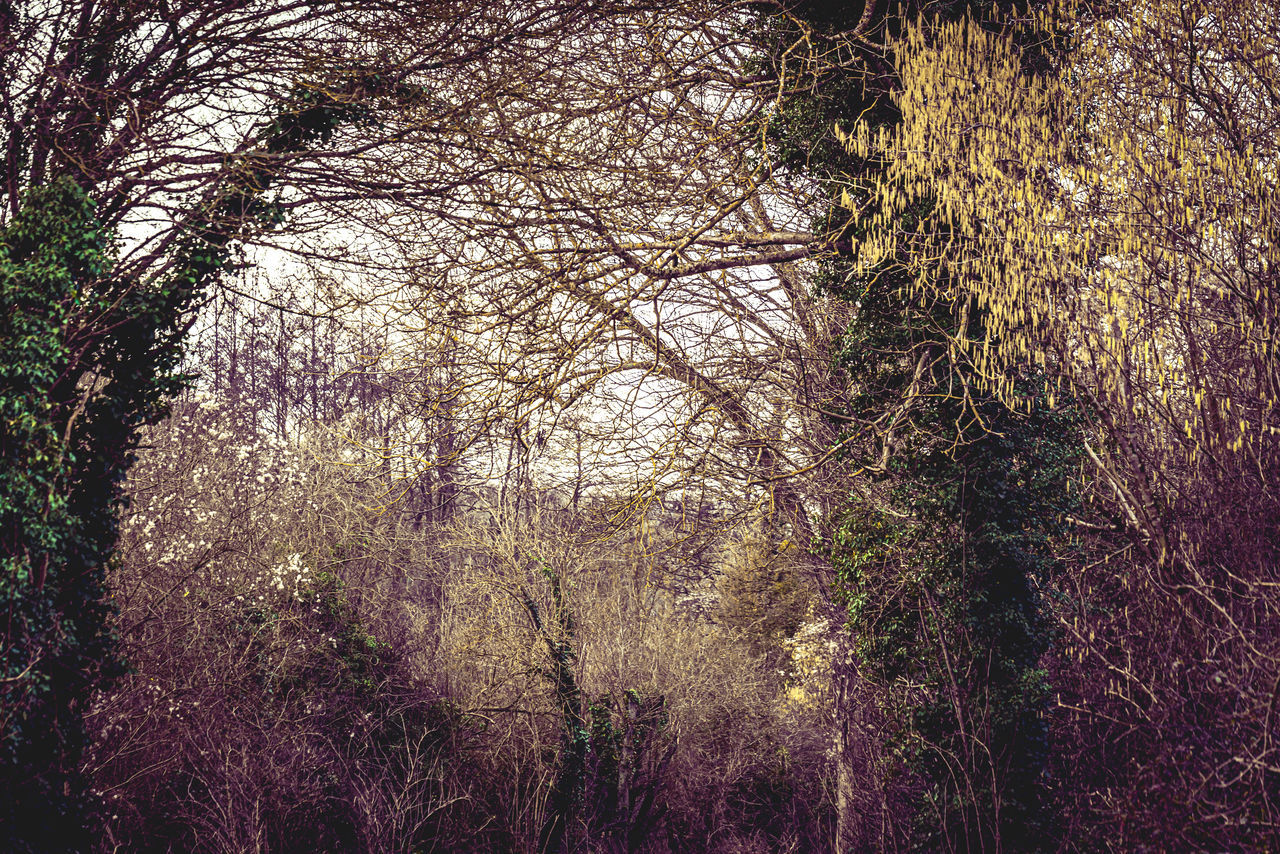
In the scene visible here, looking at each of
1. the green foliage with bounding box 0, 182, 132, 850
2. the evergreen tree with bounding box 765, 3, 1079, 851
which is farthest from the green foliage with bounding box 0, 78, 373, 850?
the evergreen tree with bounding box 765, 3, 1079, 851

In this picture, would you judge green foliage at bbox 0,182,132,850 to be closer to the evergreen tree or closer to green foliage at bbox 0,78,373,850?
green foliage at bbox 0,78,373,850

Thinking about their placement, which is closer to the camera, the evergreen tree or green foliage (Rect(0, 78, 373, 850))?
green foliage (Rect(0, 78, 373, 850))

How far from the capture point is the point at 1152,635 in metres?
6.73

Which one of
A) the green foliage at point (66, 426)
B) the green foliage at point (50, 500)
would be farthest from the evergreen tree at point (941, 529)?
the green foliage at point (50, 500)

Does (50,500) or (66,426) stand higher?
(66,426)

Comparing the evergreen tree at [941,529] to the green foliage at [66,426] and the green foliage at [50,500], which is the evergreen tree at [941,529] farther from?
the green foliage at [50,500]

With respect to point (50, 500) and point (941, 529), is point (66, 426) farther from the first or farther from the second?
point (941, 529)

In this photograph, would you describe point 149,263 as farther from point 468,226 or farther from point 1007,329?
point 1007,329

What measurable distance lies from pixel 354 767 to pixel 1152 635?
35.1 ft

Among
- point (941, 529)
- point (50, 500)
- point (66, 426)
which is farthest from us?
point (941, 529)

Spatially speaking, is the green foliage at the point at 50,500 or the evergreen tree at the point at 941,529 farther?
the evergreen tree at the point at 941,529

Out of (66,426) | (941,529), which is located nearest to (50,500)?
(66,426)

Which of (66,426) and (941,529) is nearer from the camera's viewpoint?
(66,426)

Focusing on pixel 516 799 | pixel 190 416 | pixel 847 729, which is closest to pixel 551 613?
pixel 516 799
